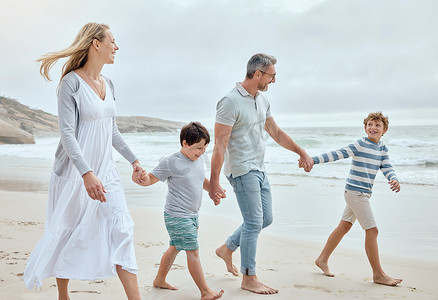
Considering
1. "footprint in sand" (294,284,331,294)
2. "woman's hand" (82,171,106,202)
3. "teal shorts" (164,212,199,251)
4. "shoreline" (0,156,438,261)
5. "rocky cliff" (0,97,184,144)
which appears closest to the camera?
"woman's hand" (82,171,106,202)

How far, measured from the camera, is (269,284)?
13.2 ft

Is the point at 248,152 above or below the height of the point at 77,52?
below

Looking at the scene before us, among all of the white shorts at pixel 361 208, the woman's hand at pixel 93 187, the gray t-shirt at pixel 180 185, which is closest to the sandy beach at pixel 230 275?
the white shorts at pixel 361 208

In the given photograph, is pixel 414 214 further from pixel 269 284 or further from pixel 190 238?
pixel 190 238

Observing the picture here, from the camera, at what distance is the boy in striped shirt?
4.14 meters

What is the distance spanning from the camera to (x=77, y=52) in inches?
118

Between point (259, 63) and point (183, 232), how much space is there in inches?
56.8

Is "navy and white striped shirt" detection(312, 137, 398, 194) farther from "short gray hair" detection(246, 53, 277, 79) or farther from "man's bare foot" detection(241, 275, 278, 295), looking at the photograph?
"man's bare foot" detection(241, 275, 278, 295)

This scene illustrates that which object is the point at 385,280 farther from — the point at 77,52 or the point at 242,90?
the point at 77,52

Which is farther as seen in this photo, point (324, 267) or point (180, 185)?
point (324, 267)

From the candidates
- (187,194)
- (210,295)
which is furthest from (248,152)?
(210,295)

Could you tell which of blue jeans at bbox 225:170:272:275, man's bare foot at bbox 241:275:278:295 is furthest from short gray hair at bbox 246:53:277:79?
man's bare foot at bbox 241:275:278:295

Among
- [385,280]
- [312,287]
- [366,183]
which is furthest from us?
[366,183]

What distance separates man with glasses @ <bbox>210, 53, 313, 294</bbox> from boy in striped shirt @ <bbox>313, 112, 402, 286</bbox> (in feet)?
2.10
